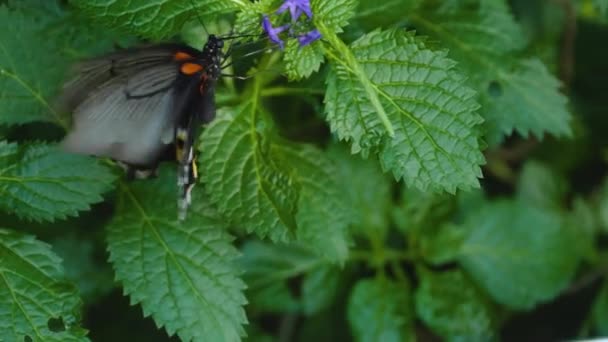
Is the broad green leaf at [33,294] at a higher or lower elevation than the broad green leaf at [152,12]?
lower

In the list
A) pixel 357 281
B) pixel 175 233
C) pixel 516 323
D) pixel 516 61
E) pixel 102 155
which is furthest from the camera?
pixel 516 323

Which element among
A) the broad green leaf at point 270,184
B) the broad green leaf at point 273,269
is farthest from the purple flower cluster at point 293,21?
the broad green leaf at point 273,269

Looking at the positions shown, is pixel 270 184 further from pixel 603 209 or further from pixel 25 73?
pixel 603 209

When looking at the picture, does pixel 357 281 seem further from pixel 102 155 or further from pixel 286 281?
pixel 102 155

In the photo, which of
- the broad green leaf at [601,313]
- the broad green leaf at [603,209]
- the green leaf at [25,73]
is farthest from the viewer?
the broad green leaf at [603,209]

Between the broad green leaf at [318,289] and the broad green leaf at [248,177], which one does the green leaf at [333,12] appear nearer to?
the broad green leaf at [248,177]

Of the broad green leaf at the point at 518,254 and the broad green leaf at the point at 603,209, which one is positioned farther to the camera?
the broad green leaf at the point at 603,209

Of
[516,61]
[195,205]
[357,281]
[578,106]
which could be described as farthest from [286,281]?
[578,106]

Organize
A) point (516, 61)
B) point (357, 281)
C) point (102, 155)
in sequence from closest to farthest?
point (102, 155) → point (516, 61) → point (357, 281)
